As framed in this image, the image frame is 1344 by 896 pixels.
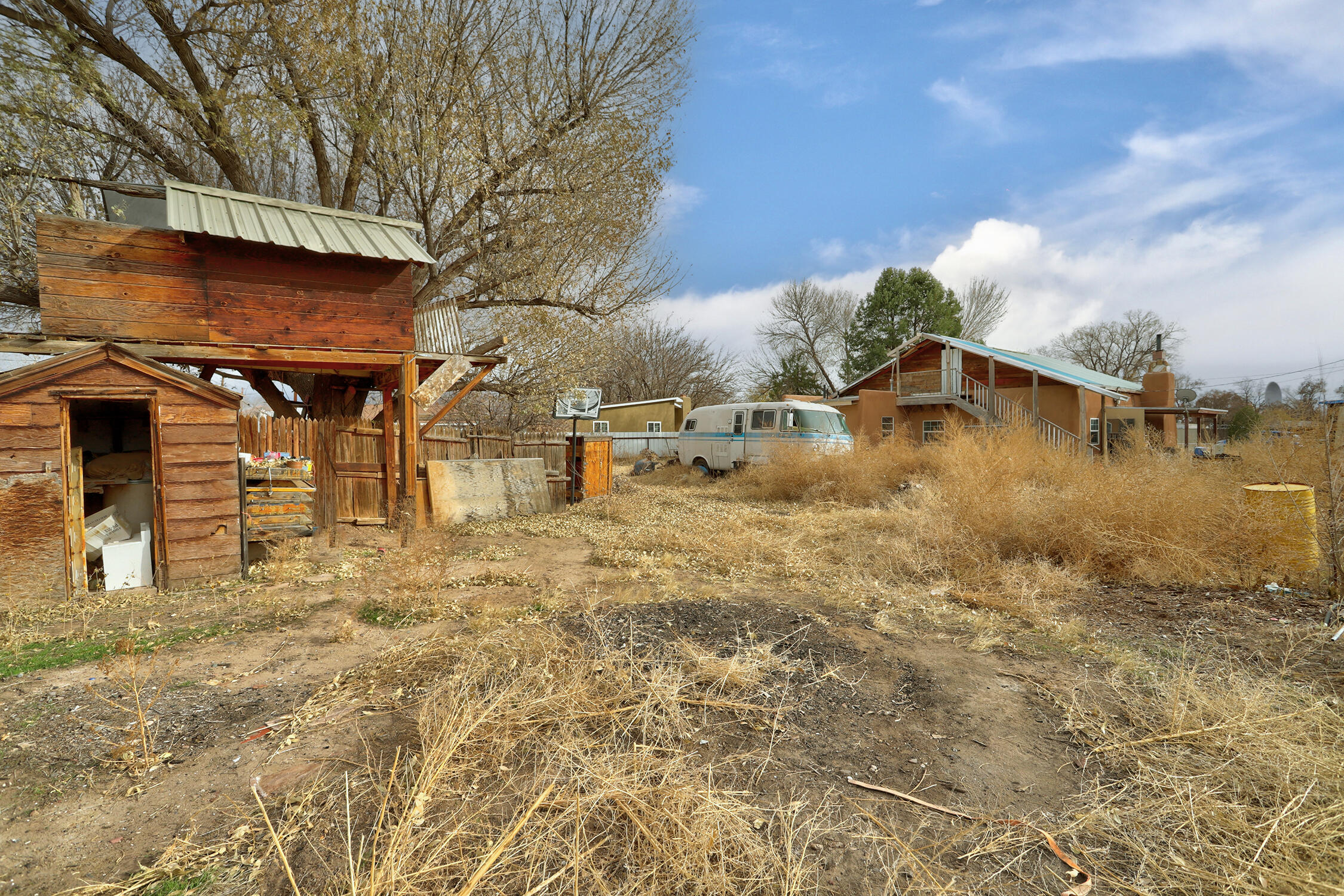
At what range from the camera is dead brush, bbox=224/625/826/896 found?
2449 mm

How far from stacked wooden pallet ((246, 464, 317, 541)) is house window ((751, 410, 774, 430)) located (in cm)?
1144

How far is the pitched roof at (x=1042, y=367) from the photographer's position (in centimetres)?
2040

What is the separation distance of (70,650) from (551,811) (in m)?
4.77

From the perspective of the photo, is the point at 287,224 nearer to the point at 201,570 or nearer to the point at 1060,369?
the point at 201,570

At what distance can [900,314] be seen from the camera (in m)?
35.2

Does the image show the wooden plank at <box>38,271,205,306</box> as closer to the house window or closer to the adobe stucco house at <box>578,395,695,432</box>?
the house window

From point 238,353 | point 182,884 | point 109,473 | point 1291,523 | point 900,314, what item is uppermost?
point 900,314

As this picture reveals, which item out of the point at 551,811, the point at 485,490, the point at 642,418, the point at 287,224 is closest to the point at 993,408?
the point at 642,418

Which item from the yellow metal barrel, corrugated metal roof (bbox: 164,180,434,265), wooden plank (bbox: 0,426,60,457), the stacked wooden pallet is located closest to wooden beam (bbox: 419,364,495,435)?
corrugated metal roof (bbox: 164,180,434,265)

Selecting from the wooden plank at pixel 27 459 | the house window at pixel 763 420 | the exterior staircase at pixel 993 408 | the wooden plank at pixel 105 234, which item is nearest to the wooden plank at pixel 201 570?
the wooden plank at pixel 27 459

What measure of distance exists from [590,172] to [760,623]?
11.8 meters

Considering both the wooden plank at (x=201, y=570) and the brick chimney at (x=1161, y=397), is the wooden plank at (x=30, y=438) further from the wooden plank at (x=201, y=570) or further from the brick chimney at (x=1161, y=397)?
the brick chimney at (x=1161, y=397)

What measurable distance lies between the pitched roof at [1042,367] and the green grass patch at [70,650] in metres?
20.9

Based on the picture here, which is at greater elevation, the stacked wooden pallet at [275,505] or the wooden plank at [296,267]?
the wooden plank at [296,267]
